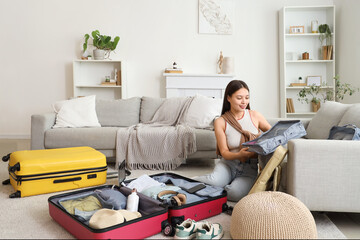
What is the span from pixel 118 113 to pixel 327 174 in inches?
106

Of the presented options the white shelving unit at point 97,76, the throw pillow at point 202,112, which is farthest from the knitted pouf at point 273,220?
the white shelving unit at point 97,76

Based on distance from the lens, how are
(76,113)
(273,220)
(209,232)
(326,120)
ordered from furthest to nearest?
(76,113) < (326,120) < (209,232) < (273,220)

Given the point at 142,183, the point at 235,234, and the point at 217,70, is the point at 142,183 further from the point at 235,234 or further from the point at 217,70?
the point at 217,70

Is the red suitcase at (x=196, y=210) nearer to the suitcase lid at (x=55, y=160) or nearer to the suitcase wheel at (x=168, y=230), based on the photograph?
the suitcase wheel at (x=168, y=230)

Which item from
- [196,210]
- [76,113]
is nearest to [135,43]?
[76,113]

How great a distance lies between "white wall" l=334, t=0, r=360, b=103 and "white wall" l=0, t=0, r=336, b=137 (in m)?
0.55

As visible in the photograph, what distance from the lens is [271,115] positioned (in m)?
5.70

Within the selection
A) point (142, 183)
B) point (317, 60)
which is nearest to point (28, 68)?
point (142, 183)

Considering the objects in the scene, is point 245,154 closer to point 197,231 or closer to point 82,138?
point 197,231

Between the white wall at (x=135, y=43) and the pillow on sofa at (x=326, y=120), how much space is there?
2.57 m

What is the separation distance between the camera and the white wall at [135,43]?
219 inches

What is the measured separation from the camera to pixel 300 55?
18.2 feet

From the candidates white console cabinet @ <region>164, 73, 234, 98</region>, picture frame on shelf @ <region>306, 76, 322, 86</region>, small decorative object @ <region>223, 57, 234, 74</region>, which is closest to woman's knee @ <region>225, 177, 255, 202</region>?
white console cabinet @ <region>164, 73, 234, 98</region>

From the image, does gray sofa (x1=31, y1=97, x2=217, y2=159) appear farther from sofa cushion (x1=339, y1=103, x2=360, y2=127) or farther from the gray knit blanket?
sofa cushion (x1=339, y1=103, x2=360, y2=127)
